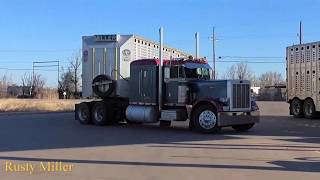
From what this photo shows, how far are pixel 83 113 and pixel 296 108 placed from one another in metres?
11.9

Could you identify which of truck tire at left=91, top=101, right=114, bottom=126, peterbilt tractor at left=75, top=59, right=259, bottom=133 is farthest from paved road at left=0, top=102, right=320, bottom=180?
truck tire at left=91, top=101, right=114, bottom=126

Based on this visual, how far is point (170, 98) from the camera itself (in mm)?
23359

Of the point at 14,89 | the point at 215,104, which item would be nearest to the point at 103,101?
the point at 215,104

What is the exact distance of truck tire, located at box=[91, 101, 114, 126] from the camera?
1020 inches

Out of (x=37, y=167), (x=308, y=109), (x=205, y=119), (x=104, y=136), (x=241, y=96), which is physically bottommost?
(x=37, y=167)

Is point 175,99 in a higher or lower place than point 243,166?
higher

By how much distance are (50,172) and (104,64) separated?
15.2 m

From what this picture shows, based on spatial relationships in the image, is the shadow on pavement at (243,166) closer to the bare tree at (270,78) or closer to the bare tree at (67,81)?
the bare tree at (67,81)

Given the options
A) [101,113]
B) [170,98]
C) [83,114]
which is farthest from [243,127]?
[83,114]

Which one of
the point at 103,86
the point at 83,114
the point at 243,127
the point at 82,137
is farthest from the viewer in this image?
the point at 83,114

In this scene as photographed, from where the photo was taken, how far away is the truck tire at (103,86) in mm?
26062

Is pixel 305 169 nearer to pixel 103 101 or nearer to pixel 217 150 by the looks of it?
pixel 217 150

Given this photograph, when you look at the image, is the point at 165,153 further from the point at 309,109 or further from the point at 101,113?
the point at 309,109

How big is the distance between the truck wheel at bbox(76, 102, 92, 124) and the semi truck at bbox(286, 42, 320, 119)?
1159cm
